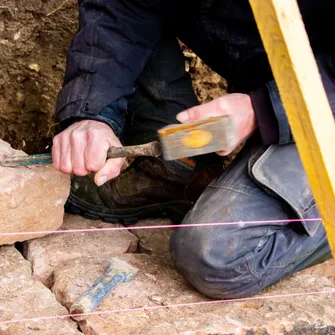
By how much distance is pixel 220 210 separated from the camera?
1.98 metres

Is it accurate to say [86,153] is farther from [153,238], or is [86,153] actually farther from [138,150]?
[153,238]

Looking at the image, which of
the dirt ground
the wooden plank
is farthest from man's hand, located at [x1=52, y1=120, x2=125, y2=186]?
the dirt ground

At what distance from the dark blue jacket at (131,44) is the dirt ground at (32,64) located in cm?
44

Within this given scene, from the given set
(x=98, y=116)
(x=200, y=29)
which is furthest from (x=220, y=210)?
(x=200, y=29)

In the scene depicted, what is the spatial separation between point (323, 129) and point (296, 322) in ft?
2.49

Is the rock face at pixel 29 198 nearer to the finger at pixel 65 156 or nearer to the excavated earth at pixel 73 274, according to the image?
the excavated earth at pixel 73 274

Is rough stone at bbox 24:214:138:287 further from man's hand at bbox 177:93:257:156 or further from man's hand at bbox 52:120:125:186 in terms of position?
man's hand at bbox 177:93:257:156

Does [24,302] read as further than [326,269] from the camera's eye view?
No

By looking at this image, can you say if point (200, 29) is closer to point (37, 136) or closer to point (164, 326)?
point (37, 136)

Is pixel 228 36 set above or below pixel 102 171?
above

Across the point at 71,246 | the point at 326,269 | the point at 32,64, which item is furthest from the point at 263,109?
the point at 32,64

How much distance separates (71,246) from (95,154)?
0.50 metres

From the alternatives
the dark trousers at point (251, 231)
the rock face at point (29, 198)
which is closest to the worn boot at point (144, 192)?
the rock face at point (29, 198)

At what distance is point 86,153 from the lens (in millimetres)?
1827
